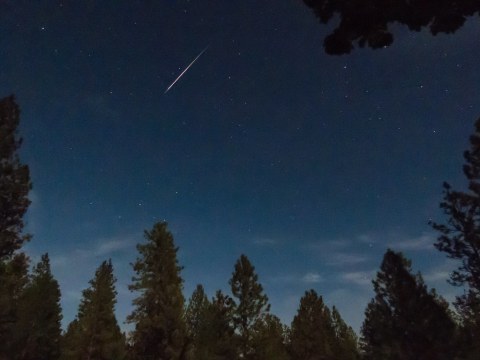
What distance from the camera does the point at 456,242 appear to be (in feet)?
82.9

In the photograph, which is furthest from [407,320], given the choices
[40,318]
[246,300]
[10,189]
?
[40,318]

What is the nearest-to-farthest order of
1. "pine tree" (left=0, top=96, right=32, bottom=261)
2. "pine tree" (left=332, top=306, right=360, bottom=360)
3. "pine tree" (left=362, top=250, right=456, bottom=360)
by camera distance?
"pine tree" (left=0, top=96, right=32, bottom=261)
"pine tree" (left=362, top=250, right=456, bottom=360)
"pine tree" (left=332, top=306, right=360, bottom=360)

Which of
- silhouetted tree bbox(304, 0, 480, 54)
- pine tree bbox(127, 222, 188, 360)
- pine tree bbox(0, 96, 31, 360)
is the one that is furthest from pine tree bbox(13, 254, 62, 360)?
silhouetted tree bbox(304, 0, 480, 54)

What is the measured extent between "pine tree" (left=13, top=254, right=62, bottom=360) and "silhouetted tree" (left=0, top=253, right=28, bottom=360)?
0.63 meters

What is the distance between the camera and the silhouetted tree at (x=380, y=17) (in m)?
6.55

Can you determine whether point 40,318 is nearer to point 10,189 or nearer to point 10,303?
point 10,303

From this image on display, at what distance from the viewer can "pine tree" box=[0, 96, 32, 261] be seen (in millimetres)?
20625

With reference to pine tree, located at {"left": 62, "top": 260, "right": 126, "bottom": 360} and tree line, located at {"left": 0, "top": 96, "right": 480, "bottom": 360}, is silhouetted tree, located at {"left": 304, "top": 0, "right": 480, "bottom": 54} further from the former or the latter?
pine tree, located at {"left": 62, "top": 260, "right": 126, "bottom": 360}

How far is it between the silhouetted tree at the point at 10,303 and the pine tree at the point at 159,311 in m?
10.5

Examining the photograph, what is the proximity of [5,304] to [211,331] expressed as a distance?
62.2 ft

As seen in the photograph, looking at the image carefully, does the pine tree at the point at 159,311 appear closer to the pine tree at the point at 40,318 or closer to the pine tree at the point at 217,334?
the pine tree at the point at 217,334

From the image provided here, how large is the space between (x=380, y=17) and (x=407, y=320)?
30.3 metres

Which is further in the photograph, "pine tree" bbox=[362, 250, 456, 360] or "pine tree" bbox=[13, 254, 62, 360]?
"pine tree" bbox=[13, 254, 62, 360]

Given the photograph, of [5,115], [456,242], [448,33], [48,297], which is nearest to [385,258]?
[456,242]
